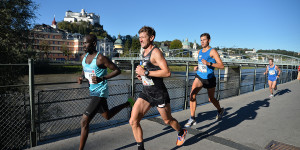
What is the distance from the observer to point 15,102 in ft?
10.4

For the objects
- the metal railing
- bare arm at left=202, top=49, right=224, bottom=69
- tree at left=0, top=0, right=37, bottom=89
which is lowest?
the metal railing

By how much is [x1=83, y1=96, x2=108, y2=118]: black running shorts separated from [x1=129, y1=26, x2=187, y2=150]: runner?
49 centimetres

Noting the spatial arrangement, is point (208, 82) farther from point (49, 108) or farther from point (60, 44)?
point (60, 44)

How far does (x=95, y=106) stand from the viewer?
280 centimetres

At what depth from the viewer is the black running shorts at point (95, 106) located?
2757mm

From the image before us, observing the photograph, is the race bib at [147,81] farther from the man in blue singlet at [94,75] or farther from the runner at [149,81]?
the man in blue singlet at [94,75]

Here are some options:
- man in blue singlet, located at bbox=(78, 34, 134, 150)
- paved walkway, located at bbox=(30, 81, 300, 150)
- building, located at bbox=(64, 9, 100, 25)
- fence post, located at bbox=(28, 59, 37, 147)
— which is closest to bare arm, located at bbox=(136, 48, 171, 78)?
man in blue singlet, located at bbox=(78, 34, 134, 150)

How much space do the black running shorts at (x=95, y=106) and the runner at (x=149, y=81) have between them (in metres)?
0.49

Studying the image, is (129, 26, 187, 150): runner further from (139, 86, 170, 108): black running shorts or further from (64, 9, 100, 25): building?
(64, 9, 100, 25): building

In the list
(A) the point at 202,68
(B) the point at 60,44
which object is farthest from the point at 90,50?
(B) the point at 60,44

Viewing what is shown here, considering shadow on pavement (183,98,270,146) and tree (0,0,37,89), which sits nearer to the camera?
shadow on pavement (183,98,270,146)

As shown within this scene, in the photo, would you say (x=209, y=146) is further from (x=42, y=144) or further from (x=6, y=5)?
(x=6, y=5)

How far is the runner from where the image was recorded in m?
2.59

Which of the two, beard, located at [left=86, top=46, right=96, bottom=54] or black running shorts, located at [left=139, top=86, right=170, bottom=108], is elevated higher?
beard, located at [left=86, top=46, right=96, bottom=54]
